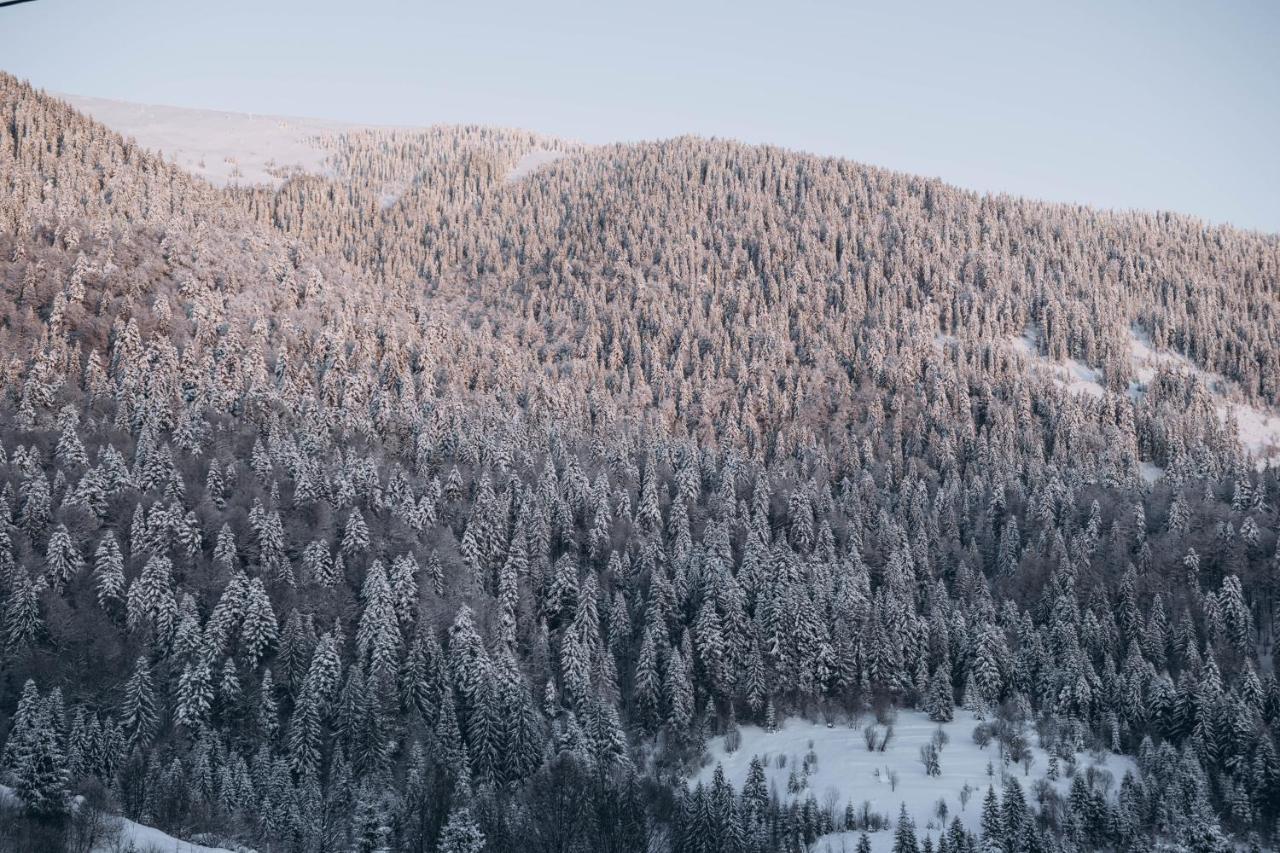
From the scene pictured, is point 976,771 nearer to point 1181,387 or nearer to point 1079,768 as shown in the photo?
point 1079,768

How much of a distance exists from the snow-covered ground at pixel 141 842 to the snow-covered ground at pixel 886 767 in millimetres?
43841

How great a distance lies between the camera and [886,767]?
8706 cm

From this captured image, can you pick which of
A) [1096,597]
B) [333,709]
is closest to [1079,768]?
[1096,597]

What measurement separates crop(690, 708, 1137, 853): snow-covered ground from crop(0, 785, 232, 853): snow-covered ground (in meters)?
43.8

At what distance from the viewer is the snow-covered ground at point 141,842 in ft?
153

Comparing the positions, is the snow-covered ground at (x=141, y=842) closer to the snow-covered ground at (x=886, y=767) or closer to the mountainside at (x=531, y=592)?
the mountainside at (x=531, y=592)

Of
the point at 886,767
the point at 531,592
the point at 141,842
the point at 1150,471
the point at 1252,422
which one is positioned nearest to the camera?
Result: the point at 141,842

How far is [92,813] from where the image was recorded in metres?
50.1

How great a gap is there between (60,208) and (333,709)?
12090cm

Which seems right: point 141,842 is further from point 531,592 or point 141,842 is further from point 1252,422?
point 1252,422

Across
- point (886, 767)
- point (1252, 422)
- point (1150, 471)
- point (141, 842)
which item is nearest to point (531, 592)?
point (886, 767)

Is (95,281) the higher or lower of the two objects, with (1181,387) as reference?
lower

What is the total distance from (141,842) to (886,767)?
5920 centimetres

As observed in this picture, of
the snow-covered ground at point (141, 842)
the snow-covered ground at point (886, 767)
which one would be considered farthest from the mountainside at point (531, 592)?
the snow-covered ground at point (141, 842)
